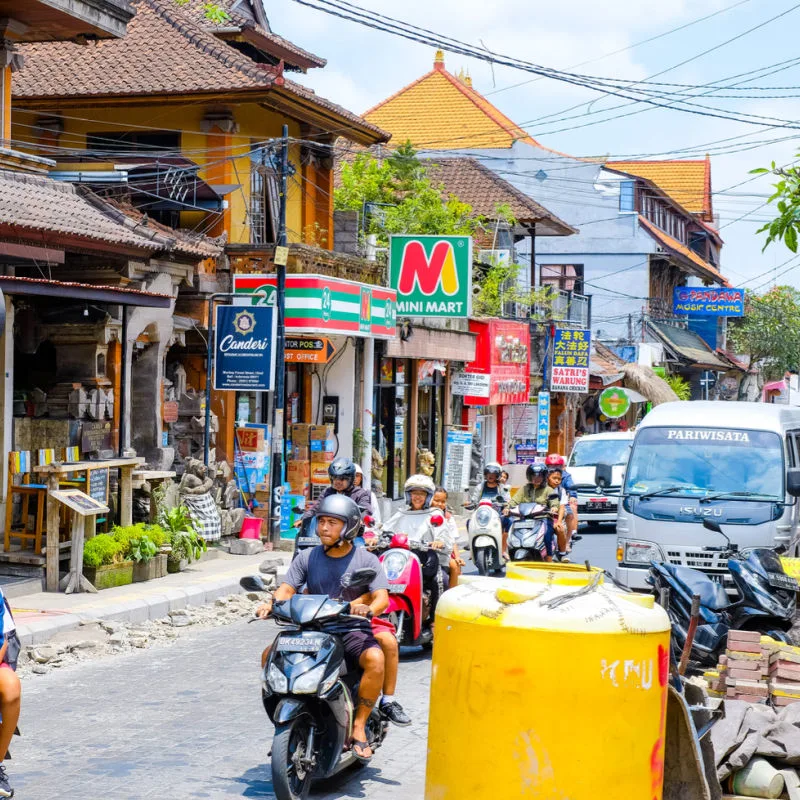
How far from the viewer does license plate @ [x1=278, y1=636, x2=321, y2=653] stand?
22.6 feet

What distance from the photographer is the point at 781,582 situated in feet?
36.3

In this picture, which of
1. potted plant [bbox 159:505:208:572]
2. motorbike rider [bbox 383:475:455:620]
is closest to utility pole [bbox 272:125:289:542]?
potted plant [bbox 159:505:208:572]

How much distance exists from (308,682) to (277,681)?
169 millimetres

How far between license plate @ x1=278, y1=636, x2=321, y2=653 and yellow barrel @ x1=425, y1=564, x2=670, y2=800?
1658 millimetres

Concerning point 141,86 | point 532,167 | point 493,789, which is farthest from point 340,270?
point 532,167

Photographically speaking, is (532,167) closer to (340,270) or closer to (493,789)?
(340,270)

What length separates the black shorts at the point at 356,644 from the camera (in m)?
7.33

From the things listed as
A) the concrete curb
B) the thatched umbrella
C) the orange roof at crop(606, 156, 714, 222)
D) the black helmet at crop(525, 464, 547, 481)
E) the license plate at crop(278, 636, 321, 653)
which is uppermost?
the orange roof at crop(606, 156, 714, 222)

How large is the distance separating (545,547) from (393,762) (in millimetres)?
6485

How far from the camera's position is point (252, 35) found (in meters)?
25.2

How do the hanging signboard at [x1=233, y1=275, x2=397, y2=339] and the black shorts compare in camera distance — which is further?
the hanging signboard at [x1=233, y1=275, x2=397, y2=339]

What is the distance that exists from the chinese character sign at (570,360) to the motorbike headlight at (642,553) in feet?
81.8

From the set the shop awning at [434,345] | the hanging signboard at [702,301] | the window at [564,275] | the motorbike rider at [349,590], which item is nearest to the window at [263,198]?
the shop awning at [434,345]

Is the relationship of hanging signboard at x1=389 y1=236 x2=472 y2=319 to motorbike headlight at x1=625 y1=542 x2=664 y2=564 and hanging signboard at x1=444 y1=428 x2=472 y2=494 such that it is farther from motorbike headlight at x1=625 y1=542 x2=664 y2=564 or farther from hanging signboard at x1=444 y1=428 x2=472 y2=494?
motorbike headlight at x1=625 y1=542 x2=664 y2=564
